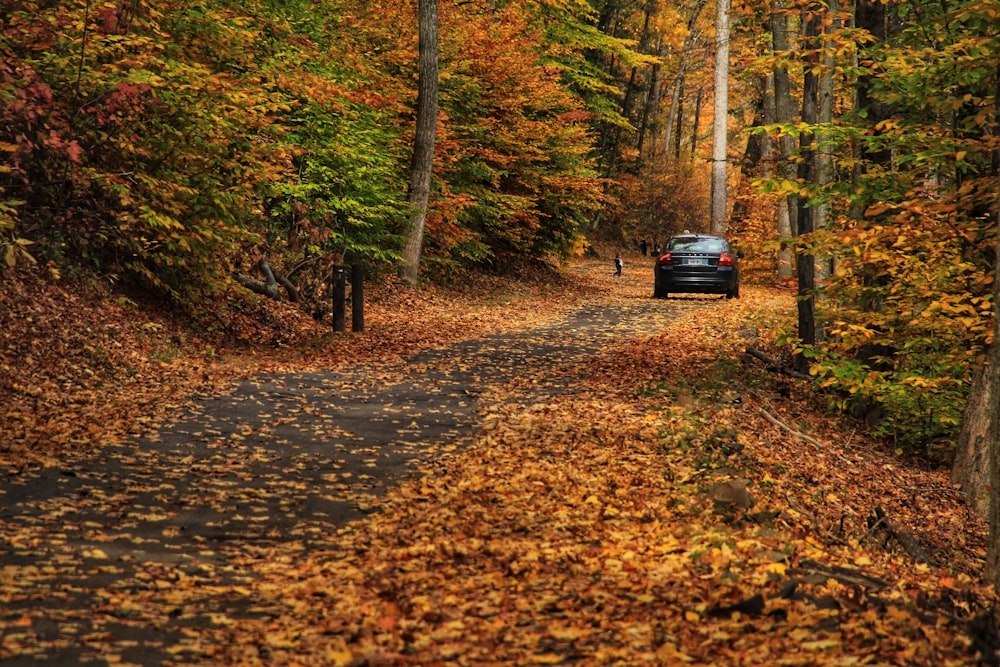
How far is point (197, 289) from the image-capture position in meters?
14.5

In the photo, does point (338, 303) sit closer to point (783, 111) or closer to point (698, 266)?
point (783, 111)

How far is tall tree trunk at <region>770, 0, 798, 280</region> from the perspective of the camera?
12670 mm

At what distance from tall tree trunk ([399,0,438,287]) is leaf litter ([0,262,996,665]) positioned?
1016 centimetres

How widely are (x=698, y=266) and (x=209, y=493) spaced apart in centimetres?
2019

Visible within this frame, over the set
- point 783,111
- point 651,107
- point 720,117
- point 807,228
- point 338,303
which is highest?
point 651,107

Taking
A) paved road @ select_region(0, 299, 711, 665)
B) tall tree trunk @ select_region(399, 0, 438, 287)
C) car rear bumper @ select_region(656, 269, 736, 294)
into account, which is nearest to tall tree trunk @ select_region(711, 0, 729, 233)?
car rear bumper @ select_region(656, 269, 736, 294)

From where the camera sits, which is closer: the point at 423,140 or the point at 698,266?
the point at 423,140

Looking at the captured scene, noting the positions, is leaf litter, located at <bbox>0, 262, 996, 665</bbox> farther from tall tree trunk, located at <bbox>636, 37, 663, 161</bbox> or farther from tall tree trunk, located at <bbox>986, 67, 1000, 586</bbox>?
tall tree trunk, located at <bbox>636, 37, 663, 161</bbox>

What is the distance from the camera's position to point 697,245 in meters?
25.8

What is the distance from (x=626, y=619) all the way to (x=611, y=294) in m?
23.8

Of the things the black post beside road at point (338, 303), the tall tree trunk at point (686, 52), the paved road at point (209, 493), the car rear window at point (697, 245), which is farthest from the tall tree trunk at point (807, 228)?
the tall tree trunk at point (686, 52)

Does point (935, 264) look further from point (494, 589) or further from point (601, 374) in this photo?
point (494, 589)

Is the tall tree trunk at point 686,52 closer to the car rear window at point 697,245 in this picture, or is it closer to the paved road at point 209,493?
the car rear window at point 697,245

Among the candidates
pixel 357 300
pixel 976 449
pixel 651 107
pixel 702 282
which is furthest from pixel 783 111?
pixel 651 107
